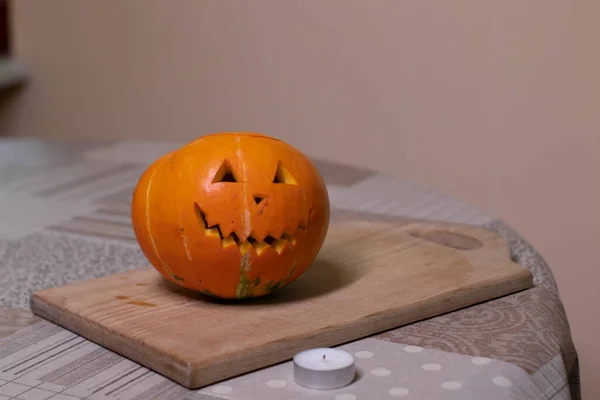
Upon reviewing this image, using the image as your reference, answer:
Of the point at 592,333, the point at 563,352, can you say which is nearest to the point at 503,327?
the point at 563,352

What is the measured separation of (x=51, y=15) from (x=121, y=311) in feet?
7.40

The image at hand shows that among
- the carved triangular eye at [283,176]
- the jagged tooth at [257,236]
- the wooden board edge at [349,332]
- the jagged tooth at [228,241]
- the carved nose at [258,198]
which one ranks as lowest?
the wooden board edge at [349,332]

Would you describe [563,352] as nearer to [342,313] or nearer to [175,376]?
[342,313]

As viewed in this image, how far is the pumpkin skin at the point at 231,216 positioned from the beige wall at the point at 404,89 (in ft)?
4.01

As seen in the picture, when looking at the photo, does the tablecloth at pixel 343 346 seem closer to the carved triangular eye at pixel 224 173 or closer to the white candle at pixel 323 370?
the white candle at pixel 323 370

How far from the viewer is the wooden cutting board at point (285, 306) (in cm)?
68

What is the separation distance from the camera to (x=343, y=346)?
2.36 ft

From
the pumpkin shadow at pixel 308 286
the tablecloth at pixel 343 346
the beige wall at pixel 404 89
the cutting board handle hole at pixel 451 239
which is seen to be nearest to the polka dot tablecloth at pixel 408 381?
the tablecloth at pixel 343 346

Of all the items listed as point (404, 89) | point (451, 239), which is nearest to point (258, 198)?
point (451, 239)

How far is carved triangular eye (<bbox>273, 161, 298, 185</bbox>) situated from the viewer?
0.77 meters

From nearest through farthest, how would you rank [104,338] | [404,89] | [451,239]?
[104,338] < [451,239] < [404,89]

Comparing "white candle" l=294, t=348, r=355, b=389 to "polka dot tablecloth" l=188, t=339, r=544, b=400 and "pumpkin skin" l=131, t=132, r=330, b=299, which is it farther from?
"pumpkin skin" l=131, t=132, r=330, b=299

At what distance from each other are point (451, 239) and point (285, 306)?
0.97 feet

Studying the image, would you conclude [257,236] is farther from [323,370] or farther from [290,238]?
[323,370]
